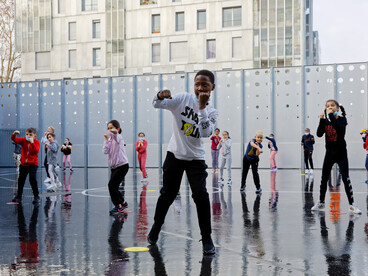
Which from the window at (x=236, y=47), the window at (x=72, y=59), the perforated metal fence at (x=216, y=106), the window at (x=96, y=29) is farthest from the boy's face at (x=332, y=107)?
the window at (x=72, y=59)

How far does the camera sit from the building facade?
39312 mm

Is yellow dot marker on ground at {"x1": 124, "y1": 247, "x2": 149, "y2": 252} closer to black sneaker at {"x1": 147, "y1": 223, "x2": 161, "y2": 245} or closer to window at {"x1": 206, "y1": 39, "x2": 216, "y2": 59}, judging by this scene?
black sneaker at {"x1": 147, "y1": 223, "x2": 161, "y2": 245}

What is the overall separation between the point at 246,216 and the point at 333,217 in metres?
1.47

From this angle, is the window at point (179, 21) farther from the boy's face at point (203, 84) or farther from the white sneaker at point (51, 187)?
the boy's face at point (203, 84)

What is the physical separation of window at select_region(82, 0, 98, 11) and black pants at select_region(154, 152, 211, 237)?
3995 centimetres

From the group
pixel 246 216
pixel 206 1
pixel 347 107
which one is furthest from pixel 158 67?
pixel 246 216

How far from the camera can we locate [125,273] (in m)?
4.86

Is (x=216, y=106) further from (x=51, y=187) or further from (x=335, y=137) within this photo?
(x=335, y=137)

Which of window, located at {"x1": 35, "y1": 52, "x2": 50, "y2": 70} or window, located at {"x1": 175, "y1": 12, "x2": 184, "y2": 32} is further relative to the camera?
window, located at {"x1": 35, "y1": 52, "x2": 50, "y2": 70}

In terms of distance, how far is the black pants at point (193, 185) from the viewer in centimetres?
589

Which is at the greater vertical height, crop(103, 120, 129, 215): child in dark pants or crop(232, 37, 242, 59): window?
crop(232, 37, 242, 59): window

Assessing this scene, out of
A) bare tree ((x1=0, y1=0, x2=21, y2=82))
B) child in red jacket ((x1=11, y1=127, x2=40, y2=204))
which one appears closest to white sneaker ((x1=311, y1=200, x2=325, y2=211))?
child in red jacket ((x1=11, y1=127, x2=40, y2=204))

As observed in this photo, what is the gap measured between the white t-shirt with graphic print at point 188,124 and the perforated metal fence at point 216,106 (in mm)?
20744

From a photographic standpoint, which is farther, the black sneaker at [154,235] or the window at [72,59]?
the window at [72,59]
